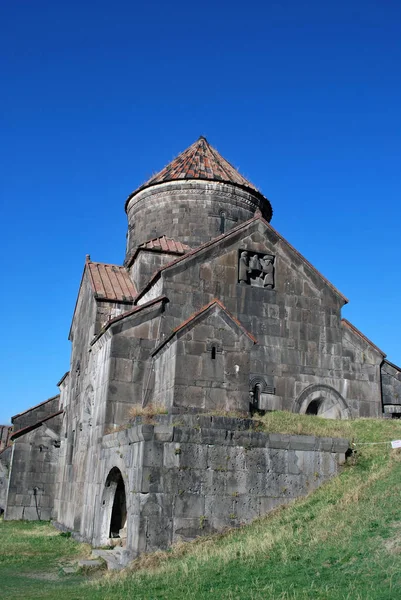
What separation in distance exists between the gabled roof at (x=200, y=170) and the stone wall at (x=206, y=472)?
8457mm

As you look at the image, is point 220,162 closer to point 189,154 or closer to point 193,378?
point 189,154

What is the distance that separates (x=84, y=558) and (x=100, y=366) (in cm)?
396

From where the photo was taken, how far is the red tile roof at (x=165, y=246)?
14438 mm

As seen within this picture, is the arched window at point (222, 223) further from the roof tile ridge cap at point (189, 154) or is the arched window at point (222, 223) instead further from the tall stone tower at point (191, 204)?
the roof tile ridge cap at point (189, 154)

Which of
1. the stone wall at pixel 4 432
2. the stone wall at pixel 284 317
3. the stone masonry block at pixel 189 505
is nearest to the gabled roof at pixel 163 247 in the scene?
the stone wall at pixel 284 317

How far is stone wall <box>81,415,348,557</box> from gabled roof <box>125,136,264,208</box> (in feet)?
27.7

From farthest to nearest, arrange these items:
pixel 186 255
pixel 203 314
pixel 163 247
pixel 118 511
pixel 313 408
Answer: pixel 163 247 → pixel 313 408 → pixel 186 255 → pixel 118 511 → pixel 203 314

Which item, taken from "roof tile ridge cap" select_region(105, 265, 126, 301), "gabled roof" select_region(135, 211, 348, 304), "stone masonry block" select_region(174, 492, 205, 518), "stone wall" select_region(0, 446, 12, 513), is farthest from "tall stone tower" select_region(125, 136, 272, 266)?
"stone wall" select_region(0, 446, 12, 513)

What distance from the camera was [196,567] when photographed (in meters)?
7.29

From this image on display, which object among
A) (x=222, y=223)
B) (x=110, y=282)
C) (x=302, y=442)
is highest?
(x=222, y=223)

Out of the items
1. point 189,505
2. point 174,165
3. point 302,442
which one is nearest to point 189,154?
point 174,165

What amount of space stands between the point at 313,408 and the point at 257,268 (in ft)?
10.9

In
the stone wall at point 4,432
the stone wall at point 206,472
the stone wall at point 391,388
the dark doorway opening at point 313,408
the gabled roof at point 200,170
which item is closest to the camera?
the stone wall at point 206,472

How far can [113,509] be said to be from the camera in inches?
431
